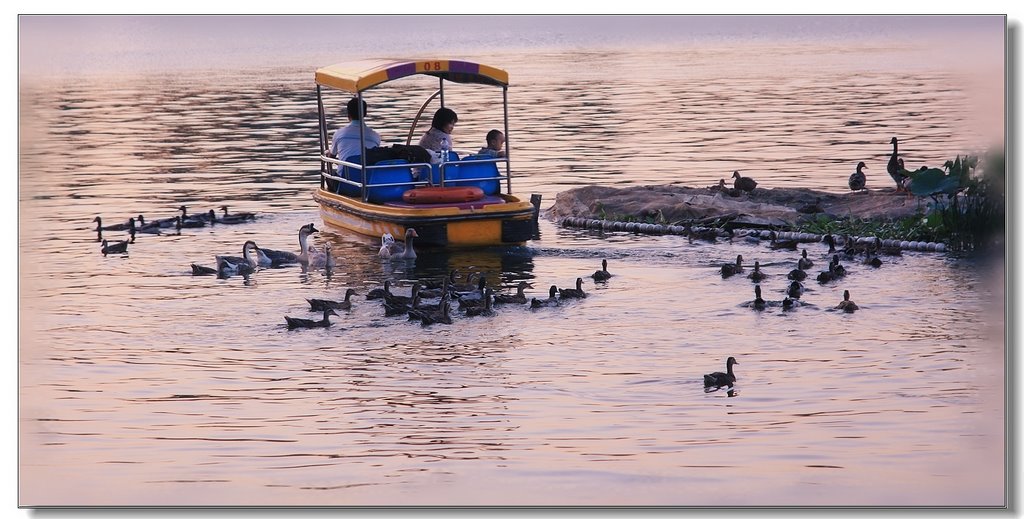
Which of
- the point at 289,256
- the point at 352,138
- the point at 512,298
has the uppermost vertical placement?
the point at 352,138

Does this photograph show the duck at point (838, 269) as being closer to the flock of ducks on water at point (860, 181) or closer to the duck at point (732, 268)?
the duck at point (732, 268)

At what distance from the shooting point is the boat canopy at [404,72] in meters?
23.2

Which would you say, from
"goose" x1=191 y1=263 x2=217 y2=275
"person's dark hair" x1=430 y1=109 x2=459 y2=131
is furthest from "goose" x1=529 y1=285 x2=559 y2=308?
"person's dark hair" x1=430 y1=109 x2=459 y2=131

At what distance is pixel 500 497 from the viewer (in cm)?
1208

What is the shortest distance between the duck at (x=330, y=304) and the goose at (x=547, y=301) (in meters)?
2.14

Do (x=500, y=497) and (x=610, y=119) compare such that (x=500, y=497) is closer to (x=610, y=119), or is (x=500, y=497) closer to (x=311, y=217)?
(x=311, y=217)

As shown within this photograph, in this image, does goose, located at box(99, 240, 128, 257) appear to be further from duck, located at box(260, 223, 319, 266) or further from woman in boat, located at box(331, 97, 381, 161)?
woman in boat, located at box(331, 97, 381, 161)

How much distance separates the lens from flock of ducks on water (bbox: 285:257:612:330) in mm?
18469

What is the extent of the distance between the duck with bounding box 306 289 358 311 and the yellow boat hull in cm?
330

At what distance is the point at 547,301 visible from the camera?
19.2 m

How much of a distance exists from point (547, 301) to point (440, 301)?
126cm

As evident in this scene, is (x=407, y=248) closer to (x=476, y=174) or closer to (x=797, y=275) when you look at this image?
(x=476, y=174)

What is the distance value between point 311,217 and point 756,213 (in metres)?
7.65

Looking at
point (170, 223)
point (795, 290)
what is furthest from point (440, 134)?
point (795, 290)
